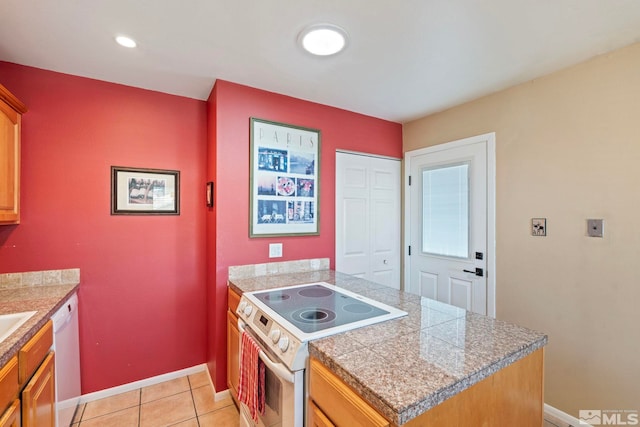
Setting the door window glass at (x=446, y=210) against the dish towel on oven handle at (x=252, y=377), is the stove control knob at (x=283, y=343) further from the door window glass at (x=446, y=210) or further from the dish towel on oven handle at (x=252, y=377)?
the door window glass at (x=446, y=210)

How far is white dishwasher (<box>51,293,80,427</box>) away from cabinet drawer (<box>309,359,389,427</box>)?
1463 millimetres

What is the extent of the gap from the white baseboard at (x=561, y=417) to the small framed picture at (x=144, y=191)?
308 centimetres

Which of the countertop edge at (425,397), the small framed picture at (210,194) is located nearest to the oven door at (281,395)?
the countertop edge at (425,397)

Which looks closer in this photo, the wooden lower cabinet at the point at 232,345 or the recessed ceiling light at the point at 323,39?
the recessed ceiling light at the point at 323,39

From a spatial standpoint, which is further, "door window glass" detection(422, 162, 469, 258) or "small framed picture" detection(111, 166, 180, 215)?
"door window glass" detection(422, 162, 469, 258)

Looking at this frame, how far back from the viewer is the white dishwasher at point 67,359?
1607 millimetres

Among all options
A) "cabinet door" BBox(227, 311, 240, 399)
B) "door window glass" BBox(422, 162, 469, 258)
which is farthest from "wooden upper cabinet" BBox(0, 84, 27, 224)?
"door window glass" BBox(422, 162, 469, 258)

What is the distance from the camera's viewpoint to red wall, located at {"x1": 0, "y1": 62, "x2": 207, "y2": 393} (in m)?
1.95

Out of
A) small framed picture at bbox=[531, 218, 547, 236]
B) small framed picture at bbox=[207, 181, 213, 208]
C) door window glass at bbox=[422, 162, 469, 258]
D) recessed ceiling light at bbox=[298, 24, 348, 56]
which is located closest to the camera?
recessed ceiling light at bbox=[298, 24, 348, 56]

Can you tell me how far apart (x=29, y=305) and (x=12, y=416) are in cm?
64

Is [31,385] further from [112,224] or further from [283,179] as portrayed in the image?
[283,179]

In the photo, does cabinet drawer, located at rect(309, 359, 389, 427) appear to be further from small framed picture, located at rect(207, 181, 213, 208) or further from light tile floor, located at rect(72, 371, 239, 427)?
small framed picture, located at rect(207, 181, 213, 208)

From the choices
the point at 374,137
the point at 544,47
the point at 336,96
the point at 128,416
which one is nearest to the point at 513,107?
the point at 544,47

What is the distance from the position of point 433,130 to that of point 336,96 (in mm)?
1044
